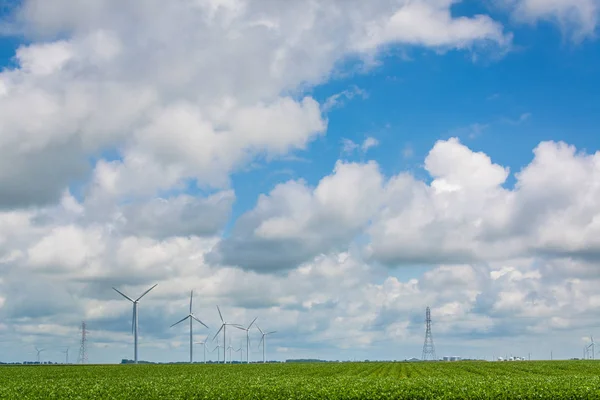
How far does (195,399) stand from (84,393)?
37.0ft

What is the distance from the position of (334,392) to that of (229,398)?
8.85 meters

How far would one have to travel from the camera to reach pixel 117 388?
63906 millimetres

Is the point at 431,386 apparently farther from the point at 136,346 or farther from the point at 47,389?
the point at 136,346

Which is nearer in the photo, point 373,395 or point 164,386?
point 373,395

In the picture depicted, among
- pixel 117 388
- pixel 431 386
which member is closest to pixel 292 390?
pixel 431 386

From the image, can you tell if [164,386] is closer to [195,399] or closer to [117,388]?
[117,388]

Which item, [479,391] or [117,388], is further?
[117,388]

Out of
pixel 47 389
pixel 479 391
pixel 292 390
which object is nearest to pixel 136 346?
pixel 47 389

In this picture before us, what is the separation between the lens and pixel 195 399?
54.8 meters

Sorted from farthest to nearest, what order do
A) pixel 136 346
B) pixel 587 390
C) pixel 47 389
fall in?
pixel 136 346
pixel 47 389
pixel 587 390

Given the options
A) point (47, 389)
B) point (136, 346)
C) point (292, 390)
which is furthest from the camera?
point (136, 346)

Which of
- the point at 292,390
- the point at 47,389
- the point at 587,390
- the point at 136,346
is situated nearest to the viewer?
the point at 587,390

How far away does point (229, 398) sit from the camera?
178 feet

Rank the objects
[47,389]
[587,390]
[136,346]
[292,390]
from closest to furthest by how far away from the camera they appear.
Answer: [587,390] → [292,390] → [47,389] → [136,346]
